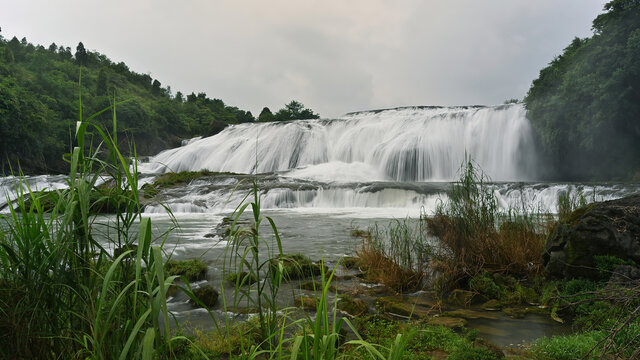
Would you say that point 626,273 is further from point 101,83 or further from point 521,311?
point 101,83

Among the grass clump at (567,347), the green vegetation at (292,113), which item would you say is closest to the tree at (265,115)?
the green vegetation at (292,113)

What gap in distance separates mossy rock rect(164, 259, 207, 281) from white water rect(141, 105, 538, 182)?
50.1ft

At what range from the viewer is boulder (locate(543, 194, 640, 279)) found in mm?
4070

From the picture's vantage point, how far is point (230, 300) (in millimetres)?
4523

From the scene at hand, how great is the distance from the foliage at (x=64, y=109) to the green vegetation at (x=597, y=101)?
22951 mm

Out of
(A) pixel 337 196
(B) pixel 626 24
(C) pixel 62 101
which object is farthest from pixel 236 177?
(C) pixel 62 101

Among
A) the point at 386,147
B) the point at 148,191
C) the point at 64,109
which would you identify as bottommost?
the point at 148,191

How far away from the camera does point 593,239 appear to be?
415 cm

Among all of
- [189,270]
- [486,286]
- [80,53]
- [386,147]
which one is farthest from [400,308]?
[80,53]

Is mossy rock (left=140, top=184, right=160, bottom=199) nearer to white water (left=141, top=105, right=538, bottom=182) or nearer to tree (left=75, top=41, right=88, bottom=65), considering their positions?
white water (left=141, top=105, right=538, bottom=182)

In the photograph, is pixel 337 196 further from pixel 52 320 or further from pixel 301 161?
pixel 52 320

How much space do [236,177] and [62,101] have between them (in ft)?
104

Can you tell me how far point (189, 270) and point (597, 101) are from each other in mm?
23279

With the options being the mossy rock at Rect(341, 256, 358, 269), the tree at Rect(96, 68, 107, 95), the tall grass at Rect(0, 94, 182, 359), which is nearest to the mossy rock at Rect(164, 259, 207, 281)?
the mossy rock at Rect(341, 256, 358, 269)
